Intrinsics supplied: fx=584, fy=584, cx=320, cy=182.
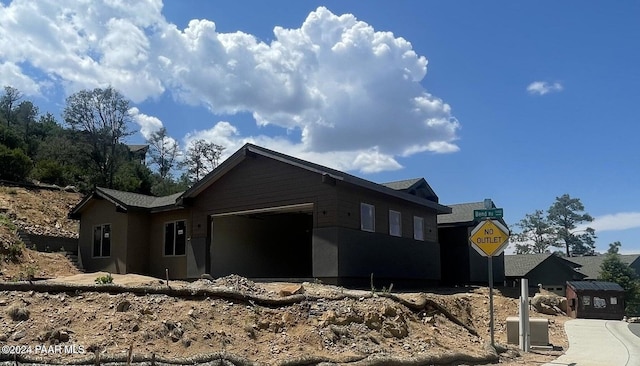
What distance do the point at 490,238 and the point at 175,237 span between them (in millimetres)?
15461

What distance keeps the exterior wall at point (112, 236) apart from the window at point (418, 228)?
488 inches

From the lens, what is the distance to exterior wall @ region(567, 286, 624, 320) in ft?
81.0

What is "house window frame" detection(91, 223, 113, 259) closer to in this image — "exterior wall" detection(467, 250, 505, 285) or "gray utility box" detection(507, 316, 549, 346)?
"exterior wall" detection(467, 250, 505, 285)

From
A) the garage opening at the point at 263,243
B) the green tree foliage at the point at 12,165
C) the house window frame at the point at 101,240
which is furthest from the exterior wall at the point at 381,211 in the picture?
the green tree foliage at the point at 12,165

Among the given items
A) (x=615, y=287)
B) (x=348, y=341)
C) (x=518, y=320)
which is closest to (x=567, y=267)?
(x=615, y=287)

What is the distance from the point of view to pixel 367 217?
20.3 meters

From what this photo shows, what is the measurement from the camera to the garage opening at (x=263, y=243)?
918 inches

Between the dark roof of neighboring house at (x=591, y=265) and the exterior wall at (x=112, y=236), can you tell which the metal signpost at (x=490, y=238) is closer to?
the exterior wall at (x=112, y=236)

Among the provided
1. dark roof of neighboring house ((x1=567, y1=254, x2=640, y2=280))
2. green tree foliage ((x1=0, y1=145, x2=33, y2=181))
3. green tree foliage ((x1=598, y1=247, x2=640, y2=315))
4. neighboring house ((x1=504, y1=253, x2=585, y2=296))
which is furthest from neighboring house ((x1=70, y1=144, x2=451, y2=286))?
dark roof of neighboring house ((x1=567, y1=254, x2=640, y2=280))

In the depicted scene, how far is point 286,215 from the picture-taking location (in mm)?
26734

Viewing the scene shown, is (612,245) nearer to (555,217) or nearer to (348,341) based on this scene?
(555,217)

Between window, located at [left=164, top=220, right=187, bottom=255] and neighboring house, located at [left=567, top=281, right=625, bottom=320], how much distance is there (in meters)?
16.7

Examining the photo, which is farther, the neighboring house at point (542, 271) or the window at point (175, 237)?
the neighboring house at point (542, 271)

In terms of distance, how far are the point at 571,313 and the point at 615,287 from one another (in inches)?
99.6
